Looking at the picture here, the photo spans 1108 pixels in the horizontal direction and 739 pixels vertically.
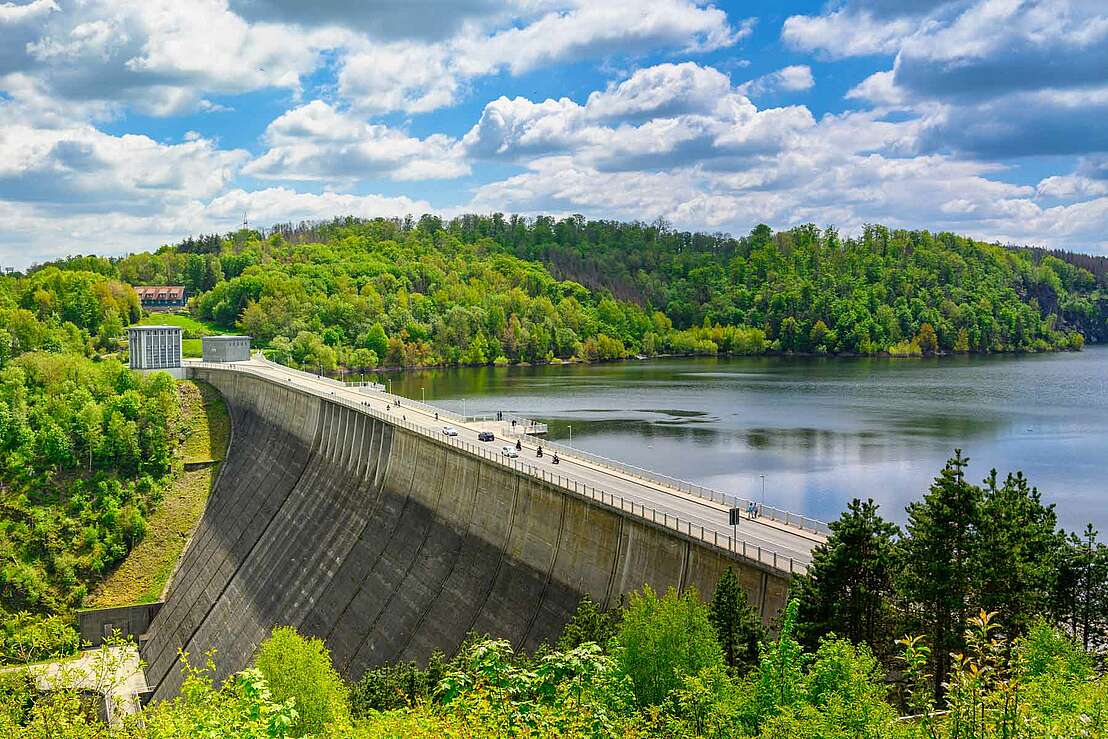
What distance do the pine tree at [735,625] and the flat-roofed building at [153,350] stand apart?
75.6 m

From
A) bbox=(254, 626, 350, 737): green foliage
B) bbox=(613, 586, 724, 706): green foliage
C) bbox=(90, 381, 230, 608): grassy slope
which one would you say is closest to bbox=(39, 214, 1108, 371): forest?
bbox=(90, 381, 230, 608): grassy slope

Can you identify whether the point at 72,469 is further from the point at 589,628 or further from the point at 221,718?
the point at 221,718

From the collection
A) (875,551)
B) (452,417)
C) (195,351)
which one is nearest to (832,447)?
(452,417)

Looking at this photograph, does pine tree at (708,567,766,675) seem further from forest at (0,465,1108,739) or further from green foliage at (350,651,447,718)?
green foliage at (350,651,447,718)

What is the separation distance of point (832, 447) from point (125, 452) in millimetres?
51717

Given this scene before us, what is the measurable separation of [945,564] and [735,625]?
16.3ft

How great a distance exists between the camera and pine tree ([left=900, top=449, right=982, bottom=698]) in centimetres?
2050

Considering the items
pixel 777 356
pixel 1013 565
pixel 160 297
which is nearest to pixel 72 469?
pixel 1013 565

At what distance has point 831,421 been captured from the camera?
247ft

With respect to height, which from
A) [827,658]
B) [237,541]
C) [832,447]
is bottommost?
[237,541]

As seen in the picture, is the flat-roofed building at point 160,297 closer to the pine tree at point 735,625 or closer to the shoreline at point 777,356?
the shoreline at point 777,356

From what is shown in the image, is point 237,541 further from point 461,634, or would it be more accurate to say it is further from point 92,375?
point 92,375

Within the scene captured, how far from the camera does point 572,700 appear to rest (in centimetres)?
1225

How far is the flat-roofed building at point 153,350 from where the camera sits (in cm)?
8662
